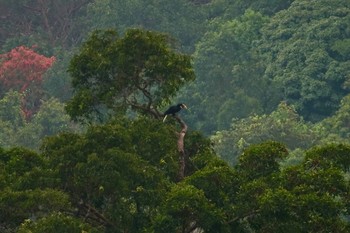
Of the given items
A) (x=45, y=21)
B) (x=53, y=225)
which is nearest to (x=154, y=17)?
(x=45, y=21)

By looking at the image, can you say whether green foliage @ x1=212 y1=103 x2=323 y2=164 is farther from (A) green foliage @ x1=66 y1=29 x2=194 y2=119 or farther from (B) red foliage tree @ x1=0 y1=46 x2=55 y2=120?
(A) green foliage @ x1=66 y1=29 x2=194 y2=119

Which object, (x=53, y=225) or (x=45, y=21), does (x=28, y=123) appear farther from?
(x=53, y=225)

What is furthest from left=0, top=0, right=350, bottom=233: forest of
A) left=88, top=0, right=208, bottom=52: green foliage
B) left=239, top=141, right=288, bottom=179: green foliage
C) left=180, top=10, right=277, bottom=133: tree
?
left=88, top=0, right=208, bottom=52: green foliage

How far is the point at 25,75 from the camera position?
7269 cm

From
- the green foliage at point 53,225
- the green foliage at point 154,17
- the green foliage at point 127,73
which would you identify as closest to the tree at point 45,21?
the green foliage at point 154,17

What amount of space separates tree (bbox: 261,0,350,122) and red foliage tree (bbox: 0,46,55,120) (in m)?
9.66

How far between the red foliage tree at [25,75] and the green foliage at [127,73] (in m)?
41.6

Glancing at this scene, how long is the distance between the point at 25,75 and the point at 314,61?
12877 millimetres

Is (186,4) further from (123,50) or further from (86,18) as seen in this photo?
(123,50)

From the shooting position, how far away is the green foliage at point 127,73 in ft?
98.4

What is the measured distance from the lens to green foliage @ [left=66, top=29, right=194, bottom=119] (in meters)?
30.0

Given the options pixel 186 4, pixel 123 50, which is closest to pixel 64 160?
pixel 123 50

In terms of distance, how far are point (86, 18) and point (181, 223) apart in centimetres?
5450

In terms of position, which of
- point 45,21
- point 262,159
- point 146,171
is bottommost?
point 45,21
